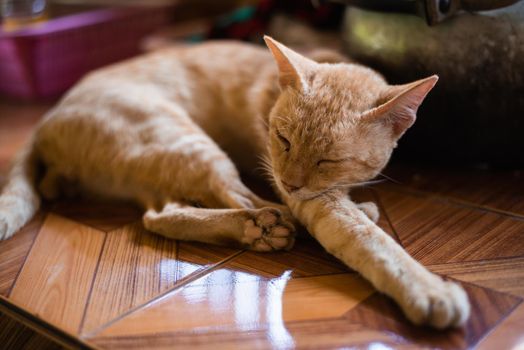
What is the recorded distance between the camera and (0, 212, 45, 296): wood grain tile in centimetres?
137

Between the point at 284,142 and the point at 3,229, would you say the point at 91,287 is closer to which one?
the point at 3,229

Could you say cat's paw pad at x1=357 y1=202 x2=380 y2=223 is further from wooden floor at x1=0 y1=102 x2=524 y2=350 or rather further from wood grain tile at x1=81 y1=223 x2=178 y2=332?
wood grain tile at x1=81 y1=223 x2=178 y2=332

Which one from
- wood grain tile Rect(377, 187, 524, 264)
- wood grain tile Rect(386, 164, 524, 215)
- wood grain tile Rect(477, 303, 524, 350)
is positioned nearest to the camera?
wood grain tile Rect(477, 303, 524, 350)

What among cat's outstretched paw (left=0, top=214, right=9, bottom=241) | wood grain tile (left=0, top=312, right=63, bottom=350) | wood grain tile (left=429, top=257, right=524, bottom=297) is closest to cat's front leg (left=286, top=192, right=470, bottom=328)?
wood grain tile (left=429, top=257, right=524, bottom=297)

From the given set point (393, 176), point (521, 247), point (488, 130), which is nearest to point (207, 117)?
point (393, 176)

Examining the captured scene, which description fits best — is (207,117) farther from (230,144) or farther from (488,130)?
(488,130)

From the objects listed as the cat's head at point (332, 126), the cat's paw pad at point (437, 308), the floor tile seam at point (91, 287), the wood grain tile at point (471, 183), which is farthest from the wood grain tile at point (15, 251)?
the wood grain tile at point (471, 183)

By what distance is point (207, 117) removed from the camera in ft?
6.40

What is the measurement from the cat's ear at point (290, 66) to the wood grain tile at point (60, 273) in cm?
72

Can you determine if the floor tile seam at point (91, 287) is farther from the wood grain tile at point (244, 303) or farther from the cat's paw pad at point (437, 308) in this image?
the cat's paw pad at point (437, 308)

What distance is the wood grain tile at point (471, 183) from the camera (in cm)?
169

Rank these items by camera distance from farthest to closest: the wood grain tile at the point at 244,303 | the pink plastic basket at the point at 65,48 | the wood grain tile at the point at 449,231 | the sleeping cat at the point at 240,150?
the pink plastic basket at the point at 65,48, the wood grain tile at the point at 449,231, the sleeping cat at the point at 240,150, the wood grain tile at the point at 244,303

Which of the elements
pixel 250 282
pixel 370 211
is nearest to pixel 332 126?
pixel 370 211

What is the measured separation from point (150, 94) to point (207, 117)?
0.76ft
